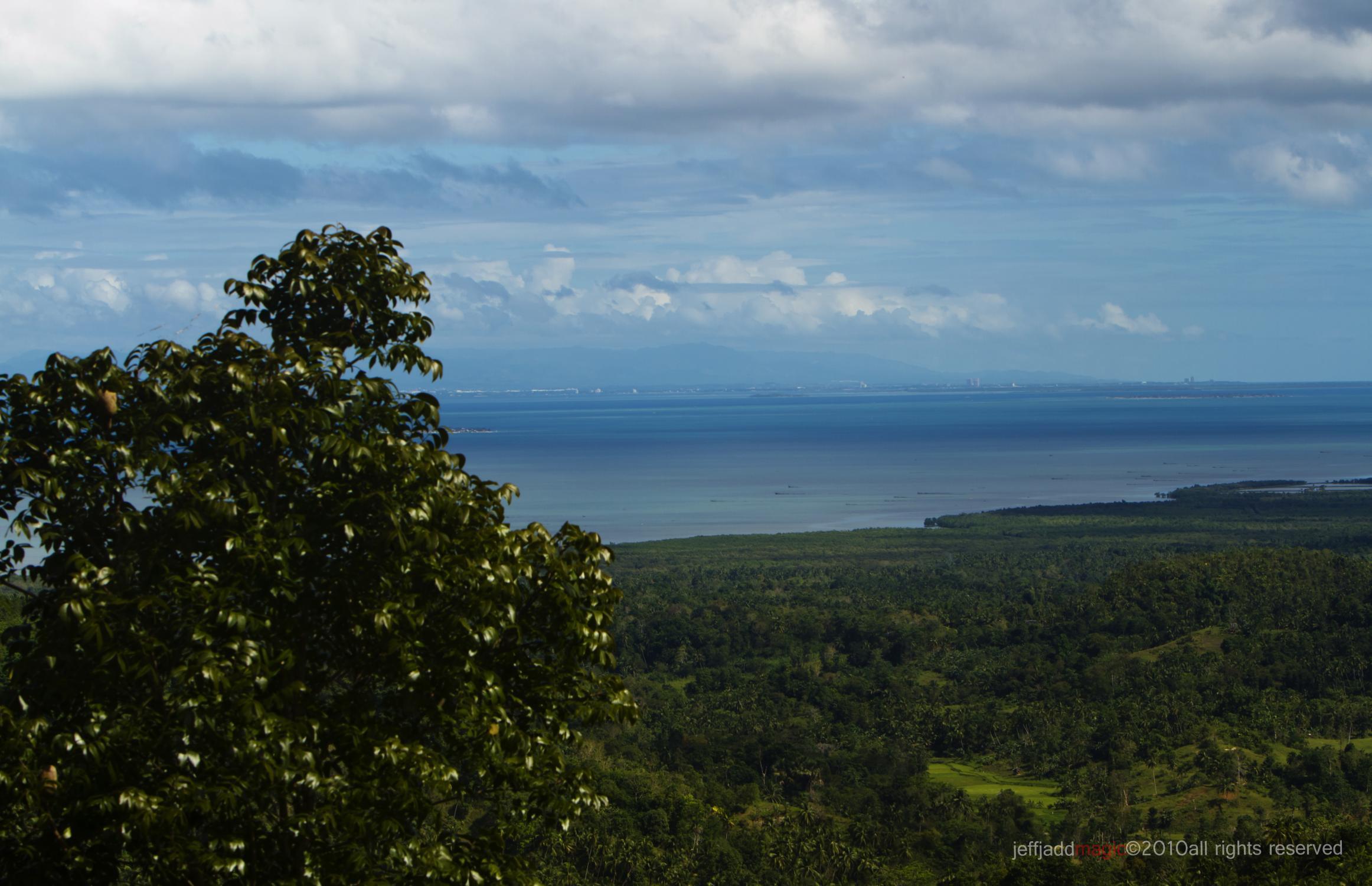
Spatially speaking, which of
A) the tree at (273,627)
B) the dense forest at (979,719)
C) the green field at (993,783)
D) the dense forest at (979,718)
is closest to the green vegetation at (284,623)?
the tree at (273,627)

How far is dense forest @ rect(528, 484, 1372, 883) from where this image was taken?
124ft

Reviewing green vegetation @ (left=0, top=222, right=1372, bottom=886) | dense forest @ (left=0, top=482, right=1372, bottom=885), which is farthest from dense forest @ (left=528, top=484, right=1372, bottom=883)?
green vegetation @ (left=0, top=222, right=1372, bottom=886)

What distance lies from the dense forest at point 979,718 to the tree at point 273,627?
21.0 metres

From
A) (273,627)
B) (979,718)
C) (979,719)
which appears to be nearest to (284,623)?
(273,627)

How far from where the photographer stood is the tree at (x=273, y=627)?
7.80 meters

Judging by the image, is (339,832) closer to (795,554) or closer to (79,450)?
(79,450)

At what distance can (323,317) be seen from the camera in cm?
945

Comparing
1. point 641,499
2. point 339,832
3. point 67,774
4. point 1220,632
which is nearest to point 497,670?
point 339,832

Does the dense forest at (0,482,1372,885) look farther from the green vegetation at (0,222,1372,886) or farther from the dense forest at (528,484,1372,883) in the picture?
the green vegetation at (0,222,1372,886)

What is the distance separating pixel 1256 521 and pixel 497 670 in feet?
366

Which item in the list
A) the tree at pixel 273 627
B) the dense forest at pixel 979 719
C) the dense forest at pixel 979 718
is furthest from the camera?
the dense forest at pixel 979 718

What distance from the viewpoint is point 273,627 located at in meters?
8.42

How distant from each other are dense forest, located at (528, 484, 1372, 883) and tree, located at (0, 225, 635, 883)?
21003 mm

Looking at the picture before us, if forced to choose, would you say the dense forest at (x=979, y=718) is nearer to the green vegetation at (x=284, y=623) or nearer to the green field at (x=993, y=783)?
the green field at (x=993, y=783)
